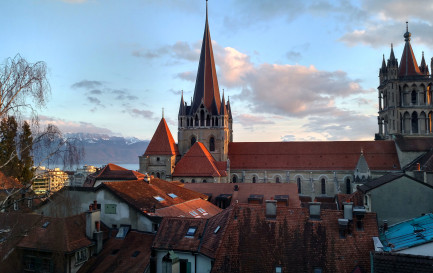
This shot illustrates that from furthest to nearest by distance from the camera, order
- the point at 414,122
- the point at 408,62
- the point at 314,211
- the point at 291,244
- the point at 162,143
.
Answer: the point at 408,62
the point at 414,122
the point at 162,143
the point at 314,211
the point at 291,244

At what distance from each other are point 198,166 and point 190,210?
2479cm

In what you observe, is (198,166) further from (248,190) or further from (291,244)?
(291,244)

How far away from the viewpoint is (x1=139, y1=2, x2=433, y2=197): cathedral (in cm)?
5456

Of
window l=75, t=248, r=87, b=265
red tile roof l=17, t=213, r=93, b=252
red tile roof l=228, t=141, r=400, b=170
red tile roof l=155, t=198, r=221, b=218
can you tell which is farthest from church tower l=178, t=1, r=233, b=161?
window l=75, t=248, r=87, b=265

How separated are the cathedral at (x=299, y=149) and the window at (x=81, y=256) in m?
31.4

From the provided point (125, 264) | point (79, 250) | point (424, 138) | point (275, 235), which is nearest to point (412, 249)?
point (275, 235)

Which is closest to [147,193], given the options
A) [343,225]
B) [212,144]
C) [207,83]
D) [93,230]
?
[93,230]

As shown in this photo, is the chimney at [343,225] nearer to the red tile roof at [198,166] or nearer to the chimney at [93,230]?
the chimney at [93,230]

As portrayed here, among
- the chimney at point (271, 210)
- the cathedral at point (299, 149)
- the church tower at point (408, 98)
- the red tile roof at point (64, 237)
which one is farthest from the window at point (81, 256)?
the church tower at point (408, 98)

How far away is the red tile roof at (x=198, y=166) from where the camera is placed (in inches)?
2076

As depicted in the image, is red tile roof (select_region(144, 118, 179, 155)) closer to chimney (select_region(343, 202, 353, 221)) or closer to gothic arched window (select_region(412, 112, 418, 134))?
gothic arched window (select_region(412, 112, 418, 134))

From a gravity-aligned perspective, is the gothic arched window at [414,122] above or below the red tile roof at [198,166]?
above

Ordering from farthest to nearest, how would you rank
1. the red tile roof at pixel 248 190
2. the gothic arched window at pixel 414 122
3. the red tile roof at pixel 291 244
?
A: the gothic arched window at pixel 414 122 → the red tile roof at pixel 248 190 → the red tile roof at pixel 291 244

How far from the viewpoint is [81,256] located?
69.3 ft
